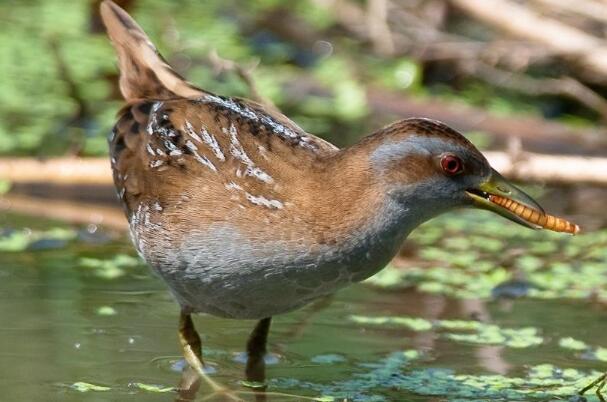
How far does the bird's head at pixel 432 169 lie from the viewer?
425cm

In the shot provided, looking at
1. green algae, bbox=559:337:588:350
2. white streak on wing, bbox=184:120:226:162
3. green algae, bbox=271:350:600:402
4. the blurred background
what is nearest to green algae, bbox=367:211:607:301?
the blurred background

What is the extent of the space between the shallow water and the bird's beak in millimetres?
734

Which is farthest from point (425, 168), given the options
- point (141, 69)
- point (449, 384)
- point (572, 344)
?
point (141, 69)

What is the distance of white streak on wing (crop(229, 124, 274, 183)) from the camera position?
4416 mm

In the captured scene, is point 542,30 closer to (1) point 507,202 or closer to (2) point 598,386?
(2) point 598,386

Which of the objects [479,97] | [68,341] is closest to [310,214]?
[68,341]

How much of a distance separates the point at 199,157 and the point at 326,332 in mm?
1144

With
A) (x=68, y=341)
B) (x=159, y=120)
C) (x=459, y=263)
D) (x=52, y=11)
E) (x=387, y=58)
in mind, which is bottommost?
(x=68, y=341)

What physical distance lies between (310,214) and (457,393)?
0.98 meters

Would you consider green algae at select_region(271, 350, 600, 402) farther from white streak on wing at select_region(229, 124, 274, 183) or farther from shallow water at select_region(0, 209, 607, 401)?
white streak on wing at select_region(229, 124, 274, 183)

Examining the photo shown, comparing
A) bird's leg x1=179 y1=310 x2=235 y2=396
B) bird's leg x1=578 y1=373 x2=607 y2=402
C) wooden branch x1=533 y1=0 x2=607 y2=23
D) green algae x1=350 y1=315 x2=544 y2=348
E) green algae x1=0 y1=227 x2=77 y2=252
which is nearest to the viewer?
bird's leg x1=578 y1=373 x2=607 y2=402

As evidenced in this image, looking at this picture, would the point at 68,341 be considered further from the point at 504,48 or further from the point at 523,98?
the point at 523,98

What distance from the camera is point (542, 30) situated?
843cm

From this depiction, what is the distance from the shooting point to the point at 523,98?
9453 millimetres
